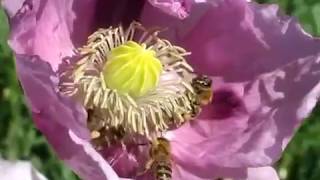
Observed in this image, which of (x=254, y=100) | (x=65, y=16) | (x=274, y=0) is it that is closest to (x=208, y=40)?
(x=254, y=100)

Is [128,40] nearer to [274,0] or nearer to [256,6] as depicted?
[256,6]

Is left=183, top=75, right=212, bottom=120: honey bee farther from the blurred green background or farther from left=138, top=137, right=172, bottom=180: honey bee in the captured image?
the blurred green background

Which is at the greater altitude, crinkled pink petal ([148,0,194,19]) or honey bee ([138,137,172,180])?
crinkled pink petal ([148,0,194,19])

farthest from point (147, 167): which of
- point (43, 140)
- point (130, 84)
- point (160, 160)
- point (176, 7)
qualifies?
point (43, 140)

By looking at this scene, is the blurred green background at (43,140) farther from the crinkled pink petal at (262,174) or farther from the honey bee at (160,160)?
the crinkled pink petal at (262,174)

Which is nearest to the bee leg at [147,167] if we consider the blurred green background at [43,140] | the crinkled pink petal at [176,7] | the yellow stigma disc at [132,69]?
the yellow stigma disc at [132,69]

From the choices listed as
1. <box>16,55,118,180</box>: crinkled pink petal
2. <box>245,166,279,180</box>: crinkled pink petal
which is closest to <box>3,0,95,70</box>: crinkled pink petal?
<box>16,55,118,180</box>: crinkled pink petal
